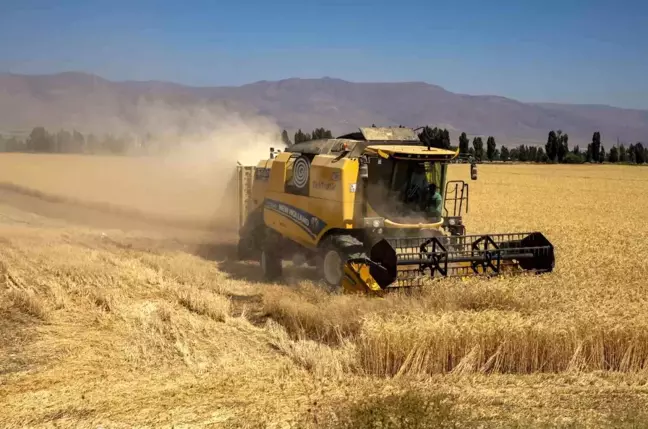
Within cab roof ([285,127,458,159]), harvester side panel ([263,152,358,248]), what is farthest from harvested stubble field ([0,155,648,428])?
cab roof ([285,127,458,159])

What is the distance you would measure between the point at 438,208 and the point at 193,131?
16.7m

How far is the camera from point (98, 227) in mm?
21859

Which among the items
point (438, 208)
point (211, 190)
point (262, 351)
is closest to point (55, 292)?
point (262, 351)

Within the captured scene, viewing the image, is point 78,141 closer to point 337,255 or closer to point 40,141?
point 40,141

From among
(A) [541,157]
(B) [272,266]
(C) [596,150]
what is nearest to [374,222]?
(B) [272,266]

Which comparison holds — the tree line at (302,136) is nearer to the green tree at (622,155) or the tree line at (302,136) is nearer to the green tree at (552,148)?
the green tree at (552,148)

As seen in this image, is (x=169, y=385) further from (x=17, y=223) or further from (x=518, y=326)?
(x=17, y=223)

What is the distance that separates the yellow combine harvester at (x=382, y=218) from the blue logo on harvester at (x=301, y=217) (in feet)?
0.06

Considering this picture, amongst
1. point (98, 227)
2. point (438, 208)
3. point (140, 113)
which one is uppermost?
point (140, 113)

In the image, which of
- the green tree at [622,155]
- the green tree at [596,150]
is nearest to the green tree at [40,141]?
the green tree at [596,150]

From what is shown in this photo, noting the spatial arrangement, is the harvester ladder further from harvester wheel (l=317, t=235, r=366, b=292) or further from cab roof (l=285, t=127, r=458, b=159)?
harvester wheel (l=317, t=235, r=366, b=292)

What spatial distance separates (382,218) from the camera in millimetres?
11414

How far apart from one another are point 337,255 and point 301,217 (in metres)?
1.63

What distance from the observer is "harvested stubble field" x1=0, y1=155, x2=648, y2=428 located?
6223 mm
